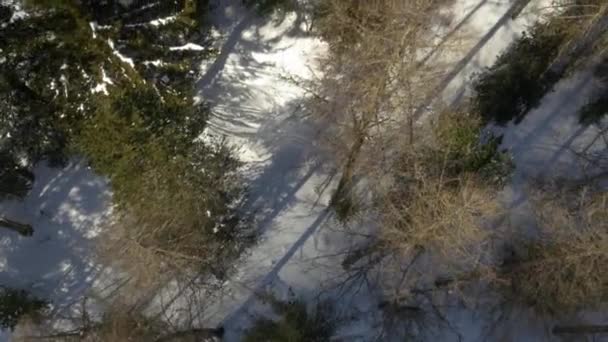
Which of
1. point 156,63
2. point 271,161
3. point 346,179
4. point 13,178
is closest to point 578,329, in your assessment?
point 346,179

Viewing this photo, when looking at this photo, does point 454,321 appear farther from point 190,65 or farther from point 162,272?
point 190,65

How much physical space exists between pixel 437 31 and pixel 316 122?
12.4 feet

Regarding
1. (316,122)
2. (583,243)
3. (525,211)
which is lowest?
(583,243)

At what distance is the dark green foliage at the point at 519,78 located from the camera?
14.3 metres

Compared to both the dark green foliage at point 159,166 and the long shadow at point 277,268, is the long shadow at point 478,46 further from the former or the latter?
the dark green foliage at point 159,166

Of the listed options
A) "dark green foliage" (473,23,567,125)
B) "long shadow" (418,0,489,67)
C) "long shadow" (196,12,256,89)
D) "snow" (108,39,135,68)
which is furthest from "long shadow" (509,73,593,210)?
"snow" (108,39,135,68)

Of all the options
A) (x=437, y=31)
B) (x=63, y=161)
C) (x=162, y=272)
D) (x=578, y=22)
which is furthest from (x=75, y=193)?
(x=578, y=22)

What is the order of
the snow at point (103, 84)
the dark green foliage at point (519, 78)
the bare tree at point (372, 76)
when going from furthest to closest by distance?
the dark green foliage at point (519, 78)
the bare tree at point (372, 76)
the snow at point (103, 84)

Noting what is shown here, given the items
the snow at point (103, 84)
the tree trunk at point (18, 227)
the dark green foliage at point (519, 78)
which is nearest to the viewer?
the snow at point (103, 84)

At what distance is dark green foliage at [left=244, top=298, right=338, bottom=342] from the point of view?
1347 centimetres

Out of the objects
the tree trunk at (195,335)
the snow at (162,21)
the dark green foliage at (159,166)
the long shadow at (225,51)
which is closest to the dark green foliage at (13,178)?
the dark green foliage at (159,166)

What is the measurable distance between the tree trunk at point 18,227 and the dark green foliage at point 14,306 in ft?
4.71

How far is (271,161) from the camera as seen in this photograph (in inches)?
594

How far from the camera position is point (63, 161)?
48.0 feet
